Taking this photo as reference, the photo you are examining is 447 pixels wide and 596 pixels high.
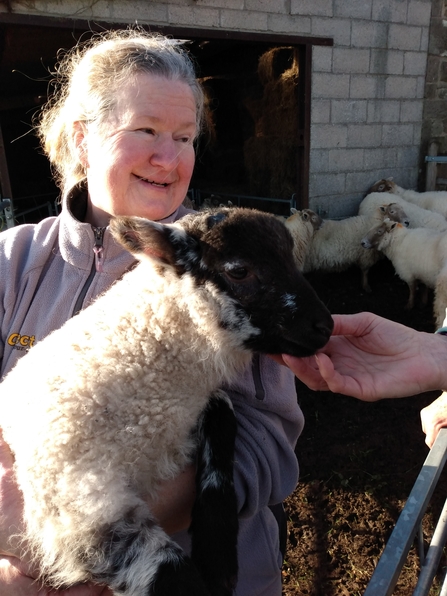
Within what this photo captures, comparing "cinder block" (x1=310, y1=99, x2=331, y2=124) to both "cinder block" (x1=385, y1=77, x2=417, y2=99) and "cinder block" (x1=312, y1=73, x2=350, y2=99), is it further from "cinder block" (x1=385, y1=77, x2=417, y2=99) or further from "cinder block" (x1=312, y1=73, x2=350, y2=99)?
"cinder block" (x1=385, y1=77, x2=417, y2=99)

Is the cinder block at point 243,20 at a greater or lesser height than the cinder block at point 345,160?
greater

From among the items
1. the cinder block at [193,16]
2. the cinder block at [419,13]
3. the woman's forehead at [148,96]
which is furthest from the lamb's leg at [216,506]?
the cinder block at [419,13]

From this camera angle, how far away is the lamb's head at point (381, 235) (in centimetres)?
772

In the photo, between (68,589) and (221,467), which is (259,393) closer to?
(221,467)

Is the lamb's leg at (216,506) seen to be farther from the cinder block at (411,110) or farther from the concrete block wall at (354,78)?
the cinder block at (411,110)

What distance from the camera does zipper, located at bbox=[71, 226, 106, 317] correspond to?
1979 millimetres

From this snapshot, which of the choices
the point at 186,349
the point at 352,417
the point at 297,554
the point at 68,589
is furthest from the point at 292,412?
the point at 352,417

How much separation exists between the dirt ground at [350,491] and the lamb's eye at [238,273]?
2.55 meters

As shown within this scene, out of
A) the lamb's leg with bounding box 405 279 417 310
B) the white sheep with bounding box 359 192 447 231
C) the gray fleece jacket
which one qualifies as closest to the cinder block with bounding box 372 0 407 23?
the white sheep with bounding box 359 192 447 231

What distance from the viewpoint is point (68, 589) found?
147cm

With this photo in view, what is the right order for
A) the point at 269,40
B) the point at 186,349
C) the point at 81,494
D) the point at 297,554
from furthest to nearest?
1. the point at 269,40
2. the point at 297,554
3. the point at 186,349
4. the point at 81,494

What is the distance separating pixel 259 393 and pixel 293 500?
2459 millimetres

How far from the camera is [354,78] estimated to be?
7.82 metres

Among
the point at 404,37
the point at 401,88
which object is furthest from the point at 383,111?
the point at 404,37
